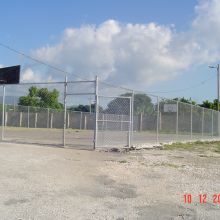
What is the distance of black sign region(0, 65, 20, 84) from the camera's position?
1752 centimetres

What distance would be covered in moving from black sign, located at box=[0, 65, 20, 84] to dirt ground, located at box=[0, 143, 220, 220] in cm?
565

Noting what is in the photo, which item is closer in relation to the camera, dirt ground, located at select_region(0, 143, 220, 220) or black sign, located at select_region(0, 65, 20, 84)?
dirt ground, located at select_region(0, 143, 220, 220)

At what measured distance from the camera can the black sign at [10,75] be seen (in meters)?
17.5

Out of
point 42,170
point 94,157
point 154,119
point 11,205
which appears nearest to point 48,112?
point 154,119

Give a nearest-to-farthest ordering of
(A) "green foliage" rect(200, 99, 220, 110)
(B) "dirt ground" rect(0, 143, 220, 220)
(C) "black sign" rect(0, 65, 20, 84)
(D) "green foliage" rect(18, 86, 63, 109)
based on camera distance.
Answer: (B) "dirt ground" rect(0, 143, 220, 220)
(C) "black sign" rect(0, 65, 20, 84)
(D) "green foliage" rect(18, 86, 63, 109)
(A) "green foliage" rect(200, 99, 220, 110)

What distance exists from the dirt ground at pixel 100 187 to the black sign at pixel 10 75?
5.65 meters

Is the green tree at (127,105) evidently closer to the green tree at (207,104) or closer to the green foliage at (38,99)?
the green foliage at (38,99)

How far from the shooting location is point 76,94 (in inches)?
→ 599

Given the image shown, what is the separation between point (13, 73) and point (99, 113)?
511 cm

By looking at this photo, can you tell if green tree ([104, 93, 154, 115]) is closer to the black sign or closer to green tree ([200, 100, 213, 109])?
the black sign
